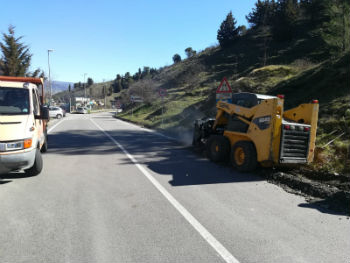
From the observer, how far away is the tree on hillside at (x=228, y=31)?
61.8m

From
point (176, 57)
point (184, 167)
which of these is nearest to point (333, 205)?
point (184, 167)

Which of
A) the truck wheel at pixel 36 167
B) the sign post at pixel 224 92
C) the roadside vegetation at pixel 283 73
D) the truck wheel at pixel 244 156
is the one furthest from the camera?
the sign post at pixel 224 92

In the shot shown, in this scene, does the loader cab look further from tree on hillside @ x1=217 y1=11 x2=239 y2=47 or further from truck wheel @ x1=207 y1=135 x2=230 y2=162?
tree on hillside @ x1=217 y1=11 x2=239 y2=47

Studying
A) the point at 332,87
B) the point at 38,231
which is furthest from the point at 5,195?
the point at 332,87

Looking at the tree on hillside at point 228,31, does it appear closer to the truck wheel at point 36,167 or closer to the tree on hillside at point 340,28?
the tree on hillside at point 340,28

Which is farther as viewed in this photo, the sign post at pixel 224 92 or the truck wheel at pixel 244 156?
the sign post at pixel 224 92

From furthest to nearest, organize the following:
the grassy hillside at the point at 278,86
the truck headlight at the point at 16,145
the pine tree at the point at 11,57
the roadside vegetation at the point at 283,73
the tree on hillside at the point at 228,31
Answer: the tree on hillside at the point at 228,31 → the pine tree at the point at 11,57 → the roadside vegetation at the point at 283,73 → the grassy hillside at the point at 278,86 → the truck headlight at the point at 16,145

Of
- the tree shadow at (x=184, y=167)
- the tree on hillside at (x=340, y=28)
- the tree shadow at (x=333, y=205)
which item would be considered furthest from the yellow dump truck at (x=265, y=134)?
the tree on hillside at (x=340, y=28)

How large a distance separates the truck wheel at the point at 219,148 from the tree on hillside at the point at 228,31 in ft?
187

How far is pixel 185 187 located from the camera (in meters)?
6.37

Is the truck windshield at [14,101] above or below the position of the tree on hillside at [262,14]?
below

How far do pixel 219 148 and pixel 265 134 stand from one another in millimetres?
1809

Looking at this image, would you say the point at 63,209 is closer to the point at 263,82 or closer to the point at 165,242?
the point at 165,242

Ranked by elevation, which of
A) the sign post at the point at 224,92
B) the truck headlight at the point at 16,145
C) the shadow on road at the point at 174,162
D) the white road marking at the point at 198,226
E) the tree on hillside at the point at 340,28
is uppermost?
the tree on hillside at the point at 340,28
